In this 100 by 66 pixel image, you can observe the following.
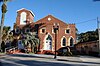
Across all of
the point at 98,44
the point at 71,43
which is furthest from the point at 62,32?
the point at 98,44

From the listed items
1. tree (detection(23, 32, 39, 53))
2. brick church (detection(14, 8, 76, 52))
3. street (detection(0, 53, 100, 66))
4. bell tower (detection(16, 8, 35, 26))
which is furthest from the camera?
bell tower (detection(16, 8, 35, 26))

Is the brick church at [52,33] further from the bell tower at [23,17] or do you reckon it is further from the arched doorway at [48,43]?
the bell tower at [23,17]

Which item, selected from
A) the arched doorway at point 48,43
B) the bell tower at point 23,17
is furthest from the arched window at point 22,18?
the arched doorway at point 48,43

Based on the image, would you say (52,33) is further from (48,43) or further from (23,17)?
(23,17)

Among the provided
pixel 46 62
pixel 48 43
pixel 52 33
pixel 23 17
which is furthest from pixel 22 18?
pixel 46 62

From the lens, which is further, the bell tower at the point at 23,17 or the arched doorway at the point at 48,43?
the bell tower at the point at 23,17

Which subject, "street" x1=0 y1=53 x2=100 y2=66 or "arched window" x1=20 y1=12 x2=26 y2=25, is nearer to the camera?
"street" x1=0 y1=53 x2=100 y2=66

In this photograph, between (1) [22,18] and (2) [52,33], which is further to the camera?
(1) [22,18]

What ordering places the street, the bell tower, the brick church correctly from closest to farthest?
the street → the brick church → the bell tower

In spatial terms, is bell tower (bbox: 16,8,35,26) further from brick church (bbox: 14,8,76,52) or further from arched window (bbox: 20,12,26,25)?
brick church (bbox: 14,8,76,52)

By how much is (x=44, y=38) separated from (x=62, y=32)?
13.2ft

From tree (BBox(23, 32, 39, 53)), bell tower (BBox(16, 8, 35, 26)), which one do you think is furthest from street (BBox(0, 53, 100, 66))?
bell tower (BBox(16, 8, 35, 26))

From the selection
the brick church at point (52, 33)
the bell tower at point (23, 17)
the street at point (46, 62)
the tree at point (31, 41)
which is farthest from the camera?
the bell tower at point (23, 17)

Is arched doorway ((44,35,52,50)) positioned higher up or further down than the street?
higher up
